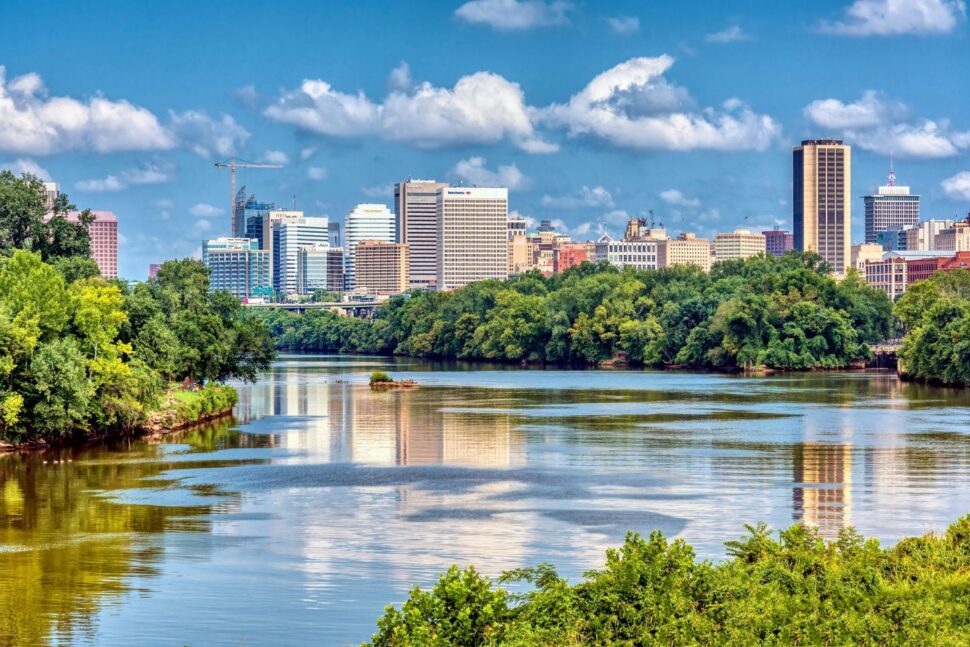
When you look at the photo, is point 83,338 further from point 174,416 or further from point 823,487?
point 823,487

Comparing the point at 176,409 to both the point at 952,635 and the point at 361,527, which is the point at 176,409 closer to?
the point at 361,527

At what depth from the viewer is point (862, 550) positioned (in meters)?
27.0

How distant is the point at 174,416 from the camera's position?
237 ft

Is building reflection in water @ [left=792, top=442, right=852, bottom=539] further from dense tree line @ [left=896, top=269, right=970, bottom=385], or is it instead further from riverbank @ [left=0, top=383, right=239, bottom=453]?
dense tree line @ [left=896, top=269, right=970, bottom=385]

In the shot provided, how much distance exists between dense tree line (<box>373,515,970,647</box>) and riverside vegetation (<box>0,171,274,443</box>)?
130 feet

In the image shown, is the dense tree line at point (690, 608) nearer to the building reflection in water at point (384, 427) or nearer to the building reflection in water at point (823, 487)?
the building reflection in water at point (823, 487)

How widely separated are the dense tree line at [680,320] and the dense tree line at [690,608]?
115971 millimetres

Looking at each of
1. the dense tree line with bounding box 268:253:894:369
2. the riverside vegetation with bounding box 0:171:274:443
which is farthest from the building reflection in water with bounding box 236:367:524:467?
the dense tree line with bounding box 268:253:894:369

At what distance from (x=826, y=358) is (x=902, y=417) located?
61.9 meters

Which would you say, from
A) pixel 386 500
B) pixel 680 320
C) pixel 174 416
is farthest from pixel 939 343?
pixel 386 500

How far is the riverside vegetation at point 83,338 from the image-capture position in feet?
196

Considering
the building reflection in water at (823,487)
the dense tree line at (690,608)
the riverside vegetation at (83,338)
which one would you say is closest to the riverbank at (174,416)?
the riverside vegetation at (83,338)

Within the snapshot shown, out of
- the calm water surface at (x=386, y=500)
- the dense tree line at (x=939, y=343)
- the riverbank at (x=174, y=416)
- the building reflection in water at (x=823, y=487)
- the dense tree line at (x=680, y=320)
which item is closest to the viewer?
the calm water surface at (x=386, y=500)

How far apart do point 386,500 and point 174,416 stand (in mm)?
27370
